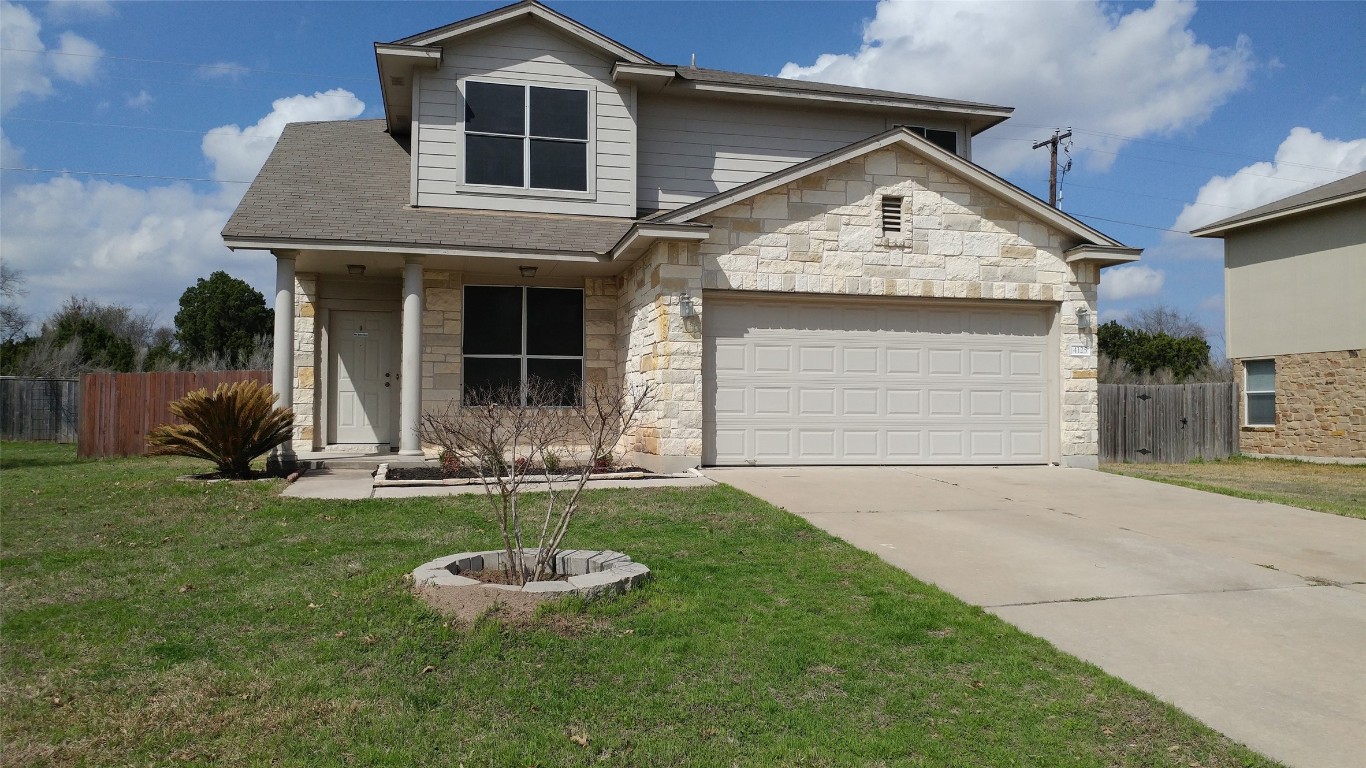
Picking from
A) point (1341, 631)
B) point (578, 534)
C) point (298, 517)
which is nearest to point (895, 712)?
point (1341, 631)

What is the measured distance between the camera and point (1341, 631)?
5.19 m

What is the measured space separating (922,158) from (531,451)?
771 cm

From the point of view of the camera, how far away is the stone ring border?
17.1 ft

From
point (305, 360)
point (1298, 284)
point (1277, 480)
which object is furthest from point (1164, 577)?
point (1298, 284)

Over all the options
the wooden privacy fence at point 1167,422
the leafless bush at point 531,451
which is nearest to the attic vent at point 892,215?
the leafless bush at point 531,451

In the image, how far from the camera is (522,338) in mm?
13641

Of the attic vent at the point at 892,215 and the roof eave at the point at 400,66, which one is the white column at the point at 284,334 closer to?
the roof eave at the point at 400,66

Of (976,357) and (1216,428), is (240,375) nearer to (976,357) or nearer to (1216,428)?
(976,357)

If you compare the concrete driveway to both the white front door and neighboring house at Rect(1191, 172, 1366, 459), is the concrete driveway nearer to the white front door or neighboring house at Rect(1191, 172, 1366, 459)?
the white front door

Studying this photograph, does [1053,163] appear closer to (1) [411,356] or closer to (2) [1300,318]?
(2) [1300,318]

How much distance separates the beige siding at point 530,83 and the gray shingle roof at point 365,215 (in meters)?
0.24

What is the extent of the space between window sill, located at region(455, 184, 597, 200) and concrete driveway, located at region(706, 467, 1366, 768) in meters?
5.37

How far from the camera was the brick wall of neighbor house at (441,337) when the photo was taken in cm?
1322

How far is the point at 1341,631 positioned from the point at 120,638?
6.94m
